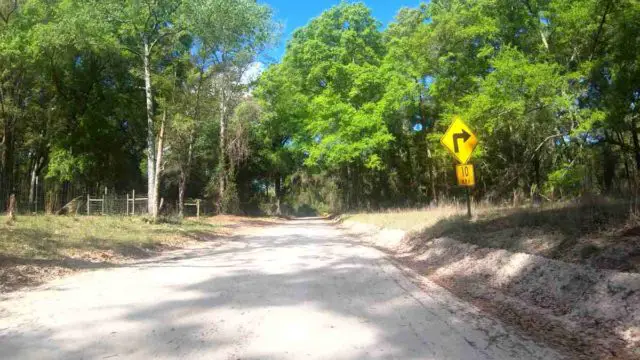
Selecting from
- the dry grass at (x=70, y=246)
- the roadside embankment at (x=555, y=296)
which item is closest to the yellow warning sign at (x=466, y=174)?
the roadside embankment at (x=555, y=296)

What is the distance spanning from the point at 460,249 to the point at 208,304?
19.9 ft

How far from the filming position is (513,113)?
23094mm

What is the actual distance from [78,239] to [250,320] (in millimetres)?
10094

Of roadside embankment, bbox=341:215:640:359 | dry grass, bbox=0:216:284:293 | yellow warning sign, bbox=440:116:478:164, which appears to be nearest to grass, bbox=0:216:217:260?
dry grass, bbox=0:216:284:293

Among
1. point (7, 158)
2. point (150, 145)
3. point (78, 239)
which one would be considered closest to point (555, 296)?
point (78, 239)

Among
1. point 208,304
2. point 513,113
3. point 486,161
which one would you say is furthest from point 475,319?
point 486,161

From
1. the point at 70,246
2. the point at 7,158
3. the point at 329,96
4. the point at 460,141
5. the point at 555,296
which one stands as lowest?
the point at 555,296

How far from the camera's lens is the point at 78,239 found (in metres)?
13.6

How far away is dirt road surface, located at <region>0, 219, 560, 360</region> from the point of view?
444 cm

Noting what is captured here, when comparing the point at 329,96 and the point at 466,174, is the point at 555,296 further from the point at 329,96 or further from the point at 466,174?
the point at 329,96

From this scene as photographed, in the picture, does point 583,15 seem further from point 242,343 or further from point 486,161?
point 242,343

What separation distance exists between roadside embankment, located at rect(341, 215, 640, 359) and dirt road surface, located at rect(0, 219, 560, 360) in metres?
0.41

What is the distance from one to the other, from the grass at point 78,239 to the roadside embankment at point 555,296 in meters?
8.26

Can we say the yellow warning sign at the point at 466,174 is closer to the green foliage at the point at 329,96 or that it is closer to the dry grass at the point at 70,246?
the green foliage at the point at 329,96
